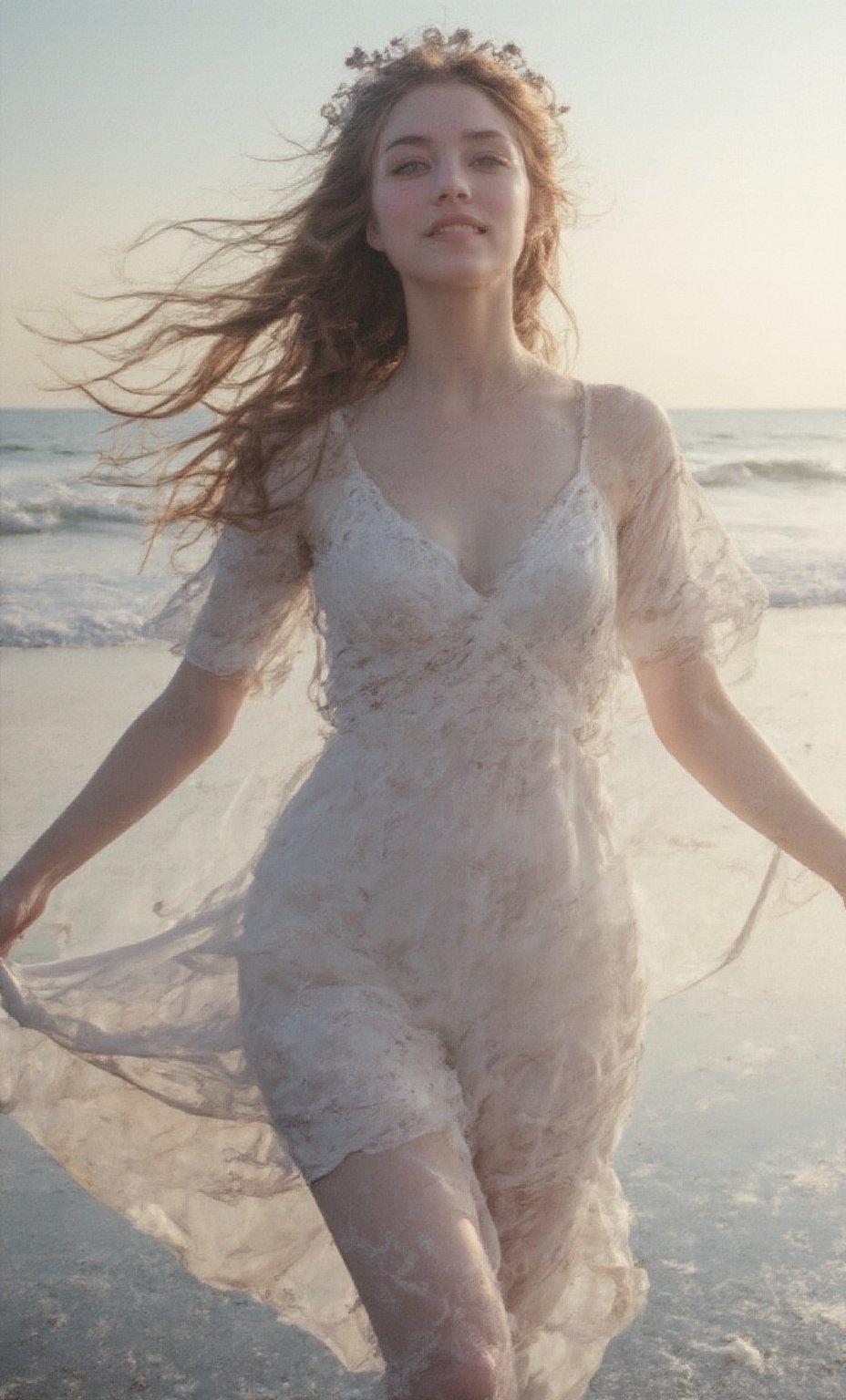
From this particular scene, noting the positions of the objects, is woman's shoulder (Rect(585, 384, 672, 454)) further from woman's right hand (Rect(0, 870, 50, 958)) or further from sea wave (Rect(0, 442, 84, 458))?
sea wave (Rect(0, 442, 84, 458))

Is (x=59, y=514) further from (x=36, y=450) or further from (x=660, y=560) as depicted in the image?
(x=660, y=560)

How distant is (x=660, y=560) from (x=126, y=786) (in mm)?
976

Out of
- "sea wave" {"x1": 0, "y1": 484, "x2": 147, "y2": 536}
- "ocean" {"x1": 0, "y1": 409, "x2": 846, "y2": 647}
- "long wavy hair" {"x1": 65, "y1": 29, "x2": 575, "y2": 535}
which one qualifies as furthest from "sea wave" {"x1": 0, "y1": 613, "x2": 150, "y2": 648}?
"long wavy hair" {"x1": 65, "y1": 29, "x2": 575, "y2": 535}

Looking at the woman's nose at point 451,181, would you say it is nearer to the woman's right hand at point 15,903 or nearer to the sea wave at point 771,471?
the woman's right hand at point 15,903

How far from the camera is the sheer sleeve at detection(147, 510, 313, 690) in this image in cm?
285

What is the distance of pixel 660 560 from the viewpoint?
112 inches

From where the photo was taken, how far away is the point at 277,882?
260 centimetres

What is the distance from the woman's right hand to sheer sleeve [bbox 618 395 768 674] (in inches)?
42.4

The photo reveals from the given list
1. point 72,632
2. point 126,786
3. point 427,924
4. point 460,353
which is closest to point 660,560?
point 460,353

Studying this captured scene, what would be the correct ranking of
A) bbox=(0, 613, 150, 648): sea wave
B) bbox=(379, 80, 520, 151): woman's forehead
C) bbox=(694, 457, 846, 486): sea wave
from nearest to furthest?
bbox=(379, 80, 520, 151): woman's forehead
bbox=(0, 613, 150, 648): sea wave
bbox=(694, 457, 846, 486): sea wave

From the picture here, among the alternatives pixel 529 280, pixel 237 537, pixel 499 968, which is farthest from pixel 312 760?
pixel 529 280

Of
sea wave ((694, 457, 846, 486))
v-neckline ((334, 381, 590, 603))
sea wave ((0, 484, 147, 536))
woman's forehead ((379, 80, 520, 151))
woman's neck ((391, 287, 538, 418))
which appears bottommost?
sea wave ((694, 457, 846, 486))

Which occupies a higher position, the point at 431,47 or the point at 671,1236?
the point at 431,47

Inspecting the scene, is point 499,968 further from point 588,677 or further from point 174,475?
point 174,475
